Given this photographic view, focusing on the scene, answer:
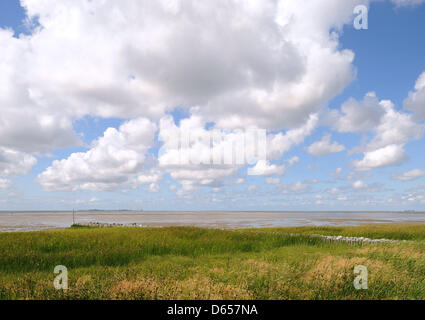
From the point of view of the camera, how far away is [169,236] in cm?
2014

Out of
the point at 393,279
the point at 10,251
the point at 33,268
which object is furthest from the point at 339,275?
the point at 10,251

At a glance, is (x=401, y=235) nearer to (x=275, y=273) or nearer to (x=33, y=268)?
(x=275, y=273)

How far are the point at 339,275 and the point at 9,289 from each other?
9798 millimetres

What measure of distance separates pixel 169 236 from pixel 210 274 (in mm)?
11323

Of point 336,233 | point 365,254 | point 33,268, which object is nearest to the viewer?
point 33,268

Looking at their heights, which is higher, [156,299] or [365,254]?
[156,299]

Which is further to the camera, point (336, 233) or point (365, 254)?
point (336, 233)
